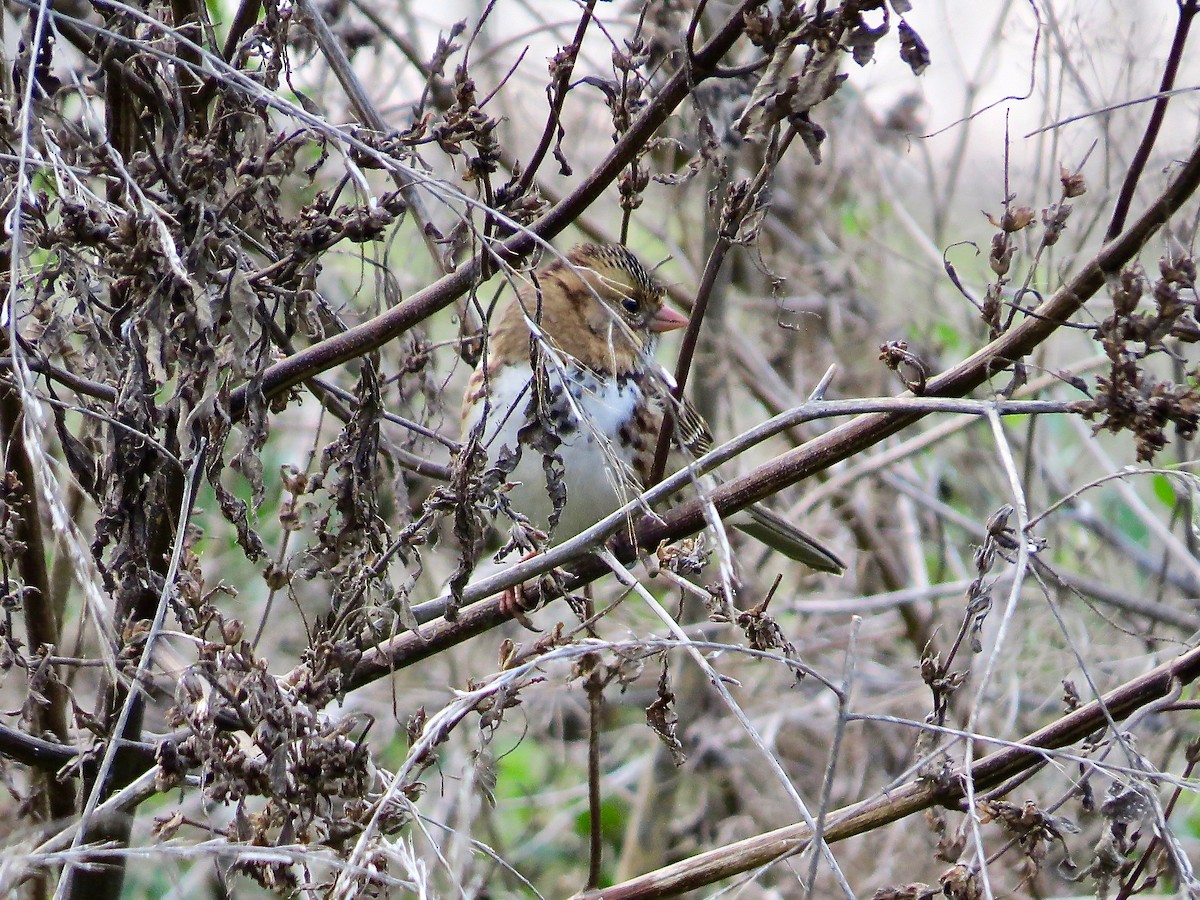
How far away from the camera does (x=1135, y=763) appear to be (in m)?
1.78

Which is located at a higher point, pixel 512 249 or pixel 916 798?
pixel 512 249

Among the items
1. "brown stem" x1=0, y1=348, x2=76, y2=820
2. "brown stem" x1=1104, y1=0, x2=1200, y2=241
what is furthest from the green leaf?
"brown stem" x1=0, y1=348, x2=76, y2=820

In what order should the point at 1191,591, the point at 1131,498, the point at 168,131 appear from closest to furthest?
the point at 168,131
the point at 1131,498
the point at 1191,591

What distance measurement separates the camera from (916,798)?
1.89 metres

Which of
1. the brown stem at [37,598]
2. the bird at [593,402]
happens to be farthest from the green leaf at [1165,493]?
the brown stem at [37,598]

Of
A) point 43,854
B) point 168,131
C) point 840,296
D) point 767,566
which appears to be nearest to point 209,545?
point 767,566

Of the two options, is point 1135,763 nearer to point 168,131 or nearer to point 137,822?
point 168,131

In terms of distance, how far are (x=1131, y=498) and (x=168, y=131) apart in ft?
11.0

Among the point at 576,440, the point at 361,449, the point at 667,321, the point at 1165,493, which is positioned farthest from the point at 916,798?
the point at 1165,493

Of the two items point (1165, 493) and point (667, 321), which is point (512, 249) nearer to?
point (667, 321)

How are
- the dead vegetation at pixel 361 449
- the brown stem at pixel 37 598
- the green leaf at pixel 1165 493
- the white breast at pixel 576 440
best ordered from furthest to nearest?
the green leaf at pixel 1165 493
the white breast at pixel 576 440
the brown stem at pixel 37 598
the dead vegetation at pixel 361 449

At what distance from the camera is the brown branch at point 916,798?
6.02ft

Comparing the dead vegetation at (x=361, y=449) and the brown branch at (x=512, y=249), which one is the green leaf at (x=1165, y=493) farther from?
the brown branch at (x=512, y=249)

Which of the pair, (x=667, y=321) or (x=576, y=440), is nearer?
(x=576, y=440)
